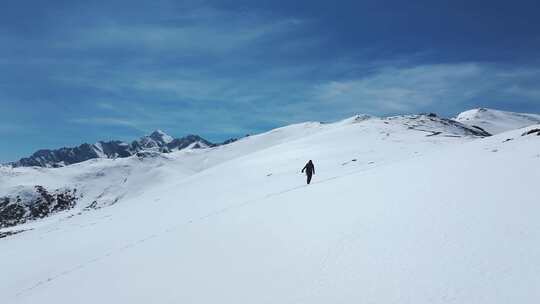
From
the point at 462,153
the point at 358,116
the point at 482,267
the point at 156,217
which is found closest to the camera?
the point at 482,267

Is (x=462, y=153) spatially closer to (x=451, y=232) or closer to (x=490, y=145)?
(x=490, y=145)

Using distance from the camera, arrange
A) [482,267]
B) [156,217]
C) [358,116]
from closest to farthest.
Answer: [482,267], [156,217], [358,116]

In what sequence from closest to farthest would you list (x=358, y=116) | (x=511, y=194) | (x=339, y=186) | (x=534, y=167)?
(x=511, y=194), (x=534, y=167), (x=339, y=186), (x=358, y=116)

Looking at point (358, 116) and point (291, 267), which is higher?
point (358, 116)

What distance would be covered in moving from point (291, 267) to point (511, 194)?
8.82m

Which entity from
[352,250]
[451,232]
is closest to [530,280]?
[451,232]

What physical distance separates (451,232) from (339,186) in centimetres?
1260

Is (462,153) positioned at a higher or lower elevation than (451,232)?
higher

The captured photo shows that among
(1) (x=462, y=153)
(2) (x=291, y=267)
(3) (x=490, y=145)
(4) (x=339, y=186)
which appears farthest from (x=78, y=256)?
(3) (x=490, y=145)

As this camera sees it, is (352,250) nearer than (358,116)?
Yes

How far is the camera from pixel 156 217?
38.2 m

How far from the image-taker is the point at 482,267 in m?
10.9

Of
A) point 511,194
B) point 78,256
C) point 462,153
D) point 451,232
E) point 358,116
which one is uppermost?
point 358,116

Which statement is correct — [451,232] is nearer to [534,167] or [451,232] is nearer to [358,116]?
[534,167]
